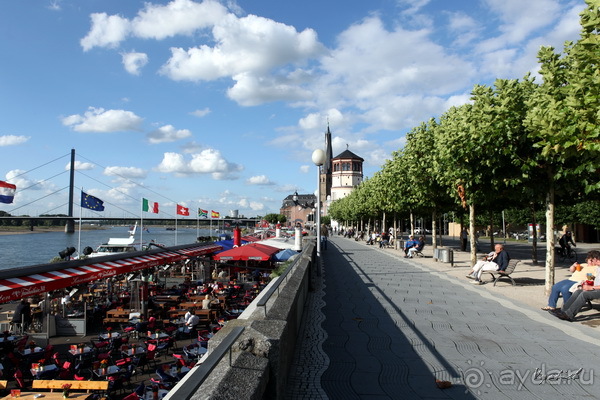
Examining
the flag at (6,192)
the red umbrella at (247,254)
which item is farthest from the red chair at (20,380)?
the flag at (6,192)

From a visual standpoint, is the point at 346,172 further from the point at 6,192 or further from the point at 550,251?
the point at 550,251

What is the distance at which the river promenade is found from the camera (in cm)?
498

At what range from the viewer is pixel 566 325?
26.9 ft

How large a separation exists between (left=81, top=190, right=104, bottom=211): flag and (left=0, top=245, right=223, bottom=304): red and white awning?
1234cm

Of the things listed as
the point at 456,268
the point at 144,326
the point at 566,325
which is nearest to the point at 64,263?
the point at 144,326

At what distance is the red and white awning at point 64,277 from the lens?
10.4m

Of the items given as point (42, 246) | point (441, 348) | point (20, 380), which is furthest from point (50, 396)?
point (42, 246)

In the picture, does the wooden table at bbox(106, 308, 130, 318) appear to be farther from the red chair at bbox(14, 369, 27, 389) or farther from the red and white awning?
the red chair at bbox(14, 369, 27, 389)

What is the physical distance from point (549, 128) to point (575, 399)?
237 inches

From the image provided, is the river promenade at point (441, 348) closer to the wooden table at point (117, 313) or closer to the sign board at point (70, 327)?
the wooden table at point (117, 313)

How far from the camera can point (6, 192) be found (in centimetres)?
Answer: 1803

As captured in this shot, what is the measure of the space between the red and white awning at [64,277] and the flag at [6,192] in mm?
5603

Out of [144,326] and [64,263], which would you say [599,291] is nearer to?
[144,326]

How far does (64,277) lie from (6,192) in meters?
8.15
